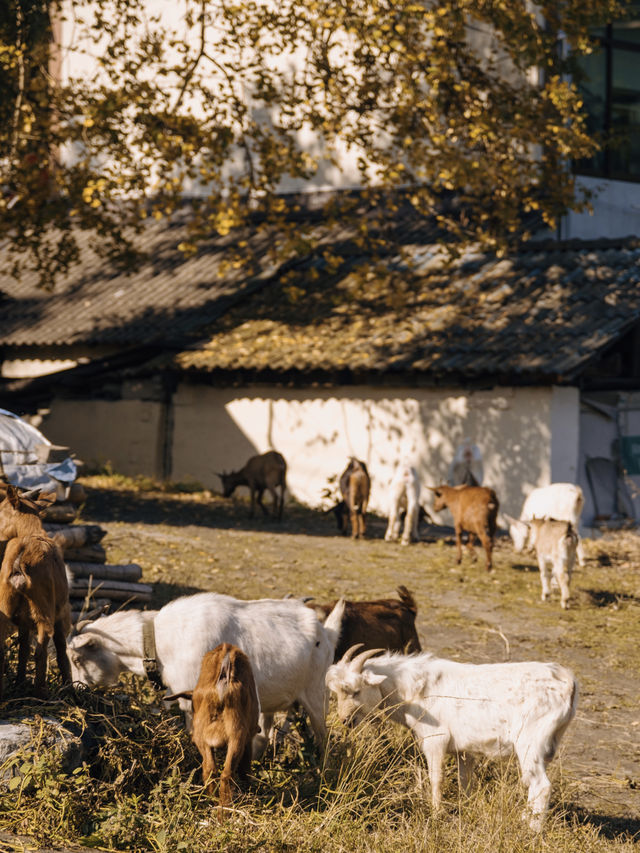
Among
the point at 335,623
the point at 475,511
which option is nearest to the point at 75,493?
the point at 335,623

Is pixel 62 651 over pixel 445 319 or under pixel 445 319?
under

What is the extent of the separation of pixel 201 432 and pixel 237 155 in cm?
862

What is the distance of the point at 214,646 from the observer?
680 centimetres

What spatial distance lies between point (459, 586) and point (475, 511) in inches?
57.7

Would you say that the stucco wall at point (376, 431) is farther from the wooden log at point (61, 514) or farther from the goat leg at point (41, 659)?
the goat leg at point (41, 659)

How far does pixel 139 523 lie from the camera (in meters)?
17.4

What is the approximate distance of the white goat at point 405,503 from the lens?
17500 mm

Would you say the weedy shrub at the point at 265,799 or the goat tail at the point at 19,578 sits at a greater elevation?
the goat tail at the point at 19,578

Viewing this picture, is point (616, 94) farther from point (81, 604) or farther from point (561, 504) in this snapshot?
point (81, 604)

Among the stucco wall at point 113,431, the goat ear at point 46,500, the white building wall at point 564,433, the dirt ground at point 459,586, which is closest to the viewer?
the goat ear at point 46,500

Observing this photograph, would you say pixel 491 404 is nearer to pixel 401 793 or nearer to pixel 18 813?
pixel 401 793

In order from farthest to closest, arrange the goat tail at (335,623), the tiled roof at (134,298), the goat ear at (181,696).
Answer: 1. the tiled roof at (134,298)
2. the goat tail at (335,623)
3. the goat ear at (181,696)

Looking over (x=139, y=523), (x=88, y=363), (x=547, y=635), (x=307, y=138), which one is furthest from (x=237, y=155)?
(x=547, y=635)

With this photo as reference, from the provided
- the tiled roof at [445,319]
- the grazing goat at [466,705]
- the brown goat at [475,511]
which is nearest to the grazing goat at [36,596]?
the grazing goat at [466,705]
